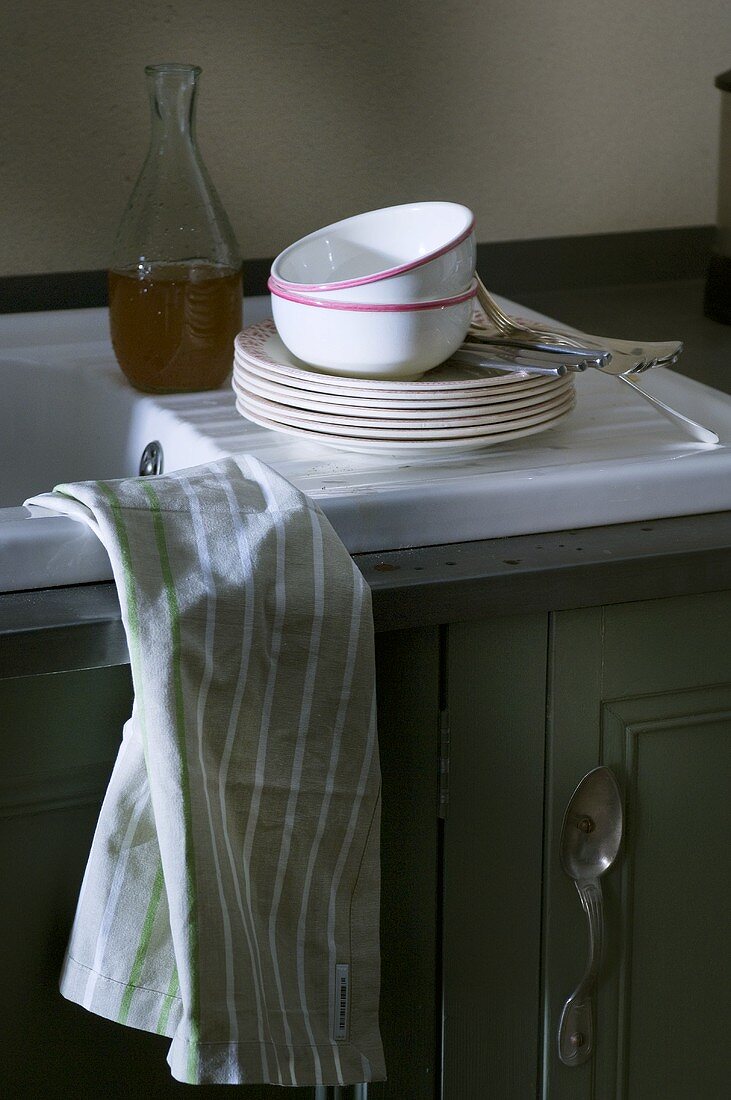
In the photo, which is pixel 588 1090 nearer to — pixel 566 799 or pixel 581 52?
pixel 566 799

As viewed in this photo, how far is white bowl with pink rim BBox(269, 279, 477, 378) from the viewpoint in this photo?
0.78m

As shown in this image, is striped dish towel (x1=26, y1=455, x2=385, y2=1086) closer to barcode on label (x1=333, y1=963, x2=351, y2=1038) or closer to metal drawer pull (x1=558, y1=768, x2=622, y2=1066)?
barcode on label (x1=333, y1=963, x2=351, y2=1038)

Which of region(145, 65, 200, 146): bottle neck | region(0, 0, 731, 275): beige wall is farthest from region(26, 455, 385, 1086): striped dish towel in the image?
region(0, 0, 731, 275): beige wall

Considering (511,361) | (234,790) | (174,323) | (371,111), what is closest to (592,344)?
(511,361)

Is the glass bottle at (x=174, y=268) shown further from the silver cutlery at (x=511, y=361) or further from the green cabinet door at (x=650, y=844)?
the green cabinet door at (x=650, y=844)

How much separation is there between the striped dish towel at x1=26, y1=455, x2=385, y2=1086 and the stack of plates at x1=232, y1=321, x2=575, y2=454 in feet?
0.36

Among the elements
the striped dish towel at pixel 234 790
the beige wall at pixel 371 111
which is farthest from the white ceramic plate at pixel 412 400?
the beige wall at pixel 371 111

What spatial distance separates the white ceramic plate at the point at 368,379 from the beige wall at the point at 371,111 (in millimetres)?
402

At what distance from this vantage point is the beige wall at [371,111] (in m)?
1.17

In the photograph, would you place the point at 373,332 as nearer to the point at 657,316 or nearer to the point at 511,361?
the point at 511,361

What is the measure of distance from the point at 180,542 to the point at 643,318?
2.55 ft

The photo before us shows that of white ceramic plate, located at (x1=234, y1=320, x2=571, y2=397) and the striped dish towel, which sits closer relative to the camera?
the striped dish towel

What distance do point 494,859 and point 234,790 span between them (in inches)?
7.7

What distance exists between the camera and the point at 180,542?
62 centimetres
